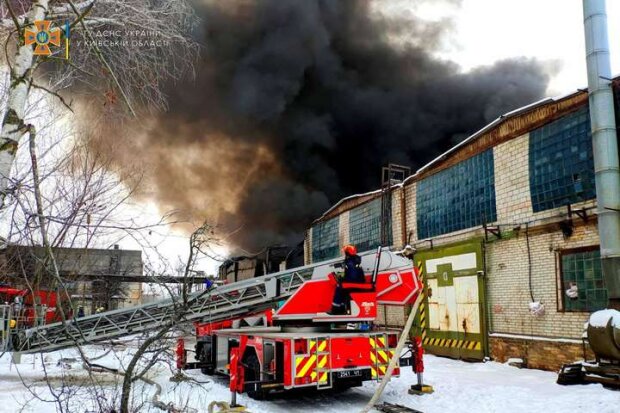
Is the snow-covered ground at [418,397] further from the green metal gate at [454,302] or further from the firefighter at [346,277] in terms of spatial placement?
the green metal gate at [454,302]

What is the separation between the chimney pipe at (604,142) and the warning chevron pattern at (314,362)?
5.64 m

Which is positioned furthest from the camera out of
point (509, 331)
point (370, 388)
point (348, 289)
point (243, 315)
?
point (509, 331)

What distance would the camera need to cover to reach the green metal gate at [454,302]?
46.7 feet

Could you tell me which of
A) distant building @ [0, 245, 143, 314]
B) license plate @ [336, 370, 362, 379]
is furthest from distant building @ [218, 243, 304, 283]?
license plate @ [336, 370, 362, 379]

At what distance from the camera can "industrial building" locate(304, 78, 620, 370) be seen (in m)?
11.5

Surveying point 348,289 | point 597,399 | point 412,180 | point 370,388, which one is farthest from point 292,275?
point 412,180

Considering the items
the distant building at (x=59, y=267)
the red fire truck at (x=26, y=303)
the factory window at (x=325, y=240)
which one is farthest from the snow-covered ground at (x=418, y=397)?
the factory window at (x=325, y=240)

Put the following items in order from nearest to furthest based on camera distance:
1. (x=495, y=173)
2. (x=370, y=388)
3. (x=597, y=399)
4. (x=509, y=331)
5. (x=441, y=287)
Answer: (x=597, y=399) → (x=370, y=388) → (x=509, y=331) → (x=495, y=173) → (x=441, y=287)

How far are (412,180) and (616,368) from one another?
10.1 metres

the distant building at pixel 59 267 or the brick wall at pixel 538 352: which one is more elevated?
the distant building at pixel 59 267

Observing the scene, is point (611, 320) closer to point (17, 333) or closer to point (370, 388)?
point (370, 388)

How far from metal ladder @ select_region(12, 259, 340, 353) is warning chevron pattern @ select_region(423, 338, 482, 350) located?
20.8ft

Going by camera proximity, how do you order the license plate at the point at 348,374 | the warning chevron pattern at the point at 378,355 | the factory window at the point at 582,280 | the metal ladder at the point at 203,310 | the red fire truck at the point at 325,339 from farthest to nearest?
1. the factory window at the point at 582,280
2. the metal ladder at the point at 203,310
3. the warning chevron pattern at the point at 378,355
4. the license plate at the point at 348,374
5. the red fire truck at the point at 325,339

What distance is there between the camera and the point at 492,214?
14.1 m
